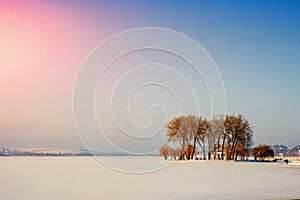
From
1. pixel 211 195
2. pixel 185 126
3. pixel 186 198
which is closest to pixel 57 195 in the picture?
pixel 186 198

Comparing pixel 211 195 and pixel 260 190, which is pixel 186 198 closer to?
pixel 211 195

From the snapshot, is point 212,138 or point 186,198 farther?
point 212,138

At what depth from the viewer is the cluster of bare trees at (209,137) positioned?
70.1 m

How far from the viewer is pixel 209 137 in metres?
75.4

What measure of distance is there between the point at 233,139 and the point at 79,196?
65405 mm

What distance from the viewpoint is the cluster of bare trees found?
7006 centimetres

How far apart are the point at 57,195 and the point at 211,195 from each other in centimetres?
573

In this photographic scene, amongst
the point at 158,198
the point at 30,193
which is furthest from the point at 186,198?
the point at 30,193

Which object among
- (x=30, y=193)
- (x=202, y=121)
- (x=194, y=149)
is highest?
(x=202, y=121)

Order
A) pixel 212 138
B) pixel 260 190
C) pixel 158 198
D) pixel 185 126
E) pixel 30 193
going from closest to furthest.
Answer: pixel 158 198 → pixel 30 193 → pixel 260 190 → pixel 185 126 → pixel 212 138

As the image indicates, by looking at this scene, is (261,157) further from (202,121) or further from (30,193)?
(30,193)

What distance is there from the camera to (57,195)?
550 inches

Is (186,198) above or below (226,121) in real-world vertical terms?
below

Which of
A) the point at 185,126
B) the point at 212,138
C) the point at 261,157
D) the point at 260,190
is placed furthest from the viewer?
the point at 261,157
